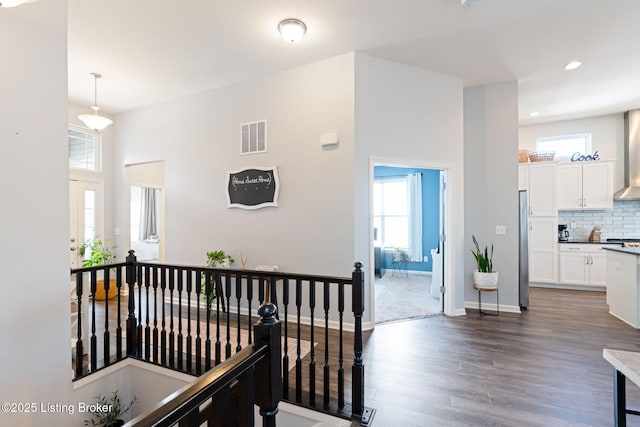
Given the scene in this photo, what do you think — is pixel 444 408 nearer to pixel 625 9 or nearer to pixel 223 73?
pixel 625 9

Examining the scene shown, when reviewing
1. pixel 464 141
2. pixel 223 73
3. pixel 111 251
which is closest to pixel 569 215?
pixel 464 141

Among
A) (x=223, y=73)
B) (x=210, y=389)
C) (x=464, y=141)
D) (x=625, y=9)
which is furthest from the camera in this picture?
(x=464, y=141)

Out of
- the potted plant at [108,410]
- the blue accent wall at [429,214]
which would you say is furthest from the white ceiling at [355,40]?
the potted plant at [108,410]

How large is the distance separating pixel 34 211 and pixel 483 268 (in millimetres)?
4935

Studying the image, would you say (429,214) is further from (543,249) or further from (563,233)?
(563,233)

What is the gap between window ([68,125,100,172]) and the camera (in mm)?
5398

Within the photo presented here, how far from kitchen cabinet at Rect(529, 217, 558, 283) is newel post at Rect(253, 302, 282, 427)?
6228mm

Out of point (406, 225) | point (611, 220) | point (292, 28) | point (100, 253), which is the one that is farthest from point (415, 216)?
point (100, 253)

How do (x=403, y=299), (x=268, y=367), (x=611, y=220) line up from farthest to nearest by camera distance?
(x=611, y=220) < (x=403, y=299) < (x=268, y=367)

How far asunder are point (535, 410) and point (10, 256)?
3798mm

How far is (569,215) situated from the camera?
6086mm

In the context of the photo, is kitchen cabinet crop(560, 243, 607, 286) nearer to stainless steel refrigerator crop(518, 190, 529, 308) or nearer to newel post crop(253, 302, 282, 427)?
stainless steel refrigerator crop(518, 190, 529, 308)

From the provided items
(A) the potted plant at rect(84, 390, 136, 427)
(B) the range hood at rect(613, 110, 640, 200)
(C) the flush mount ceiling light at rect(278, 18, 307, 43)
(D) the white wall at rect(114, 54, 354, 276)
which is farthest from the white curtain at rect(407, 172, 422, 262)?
(A) the potted plant at rect(84, 390, 136, 427)

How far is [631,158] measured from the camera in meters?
5.47
